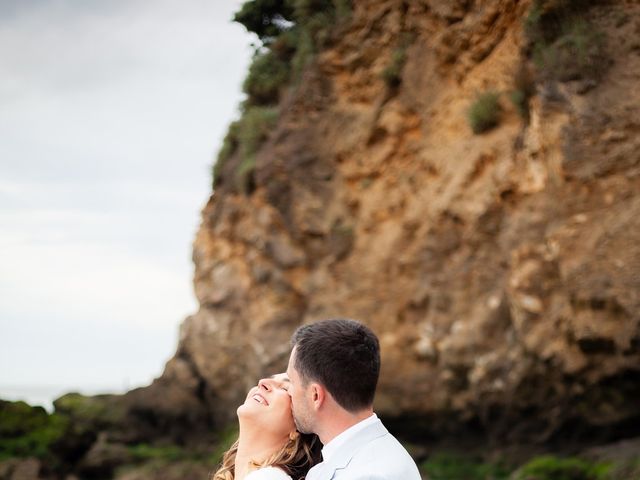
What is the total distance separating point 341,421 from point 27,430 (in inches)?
696

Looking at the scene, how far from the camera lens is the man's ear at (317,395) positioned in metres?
3.09

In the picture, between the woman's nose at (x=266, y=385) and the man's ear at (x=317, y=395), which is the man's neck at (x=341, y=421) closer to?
the man's ear at (x=317, y=395)

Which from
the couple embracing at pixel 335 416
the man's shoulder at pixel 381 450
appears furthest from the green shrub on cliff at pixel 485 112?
the man's shoulder at pixel 381 450

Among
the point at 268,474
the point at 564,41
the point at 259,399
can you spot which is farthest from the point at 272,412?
the point at 564,41

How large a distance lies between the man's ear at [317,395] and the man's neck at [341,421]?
0.06 metres

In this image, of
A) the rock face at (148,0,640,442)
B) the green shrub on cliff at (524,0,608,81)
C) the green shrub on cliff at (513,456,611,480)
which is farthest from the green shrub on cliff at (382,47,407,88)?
the green shrub on cliff at (513,456,611,480)

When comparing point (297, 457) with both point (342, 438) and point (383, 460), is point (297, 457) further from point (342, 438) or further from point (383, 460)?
point (383, 460)

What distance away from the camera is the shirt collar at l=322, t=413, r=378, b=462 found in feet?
9.72

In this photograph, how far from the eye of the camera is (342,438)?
2975 mm

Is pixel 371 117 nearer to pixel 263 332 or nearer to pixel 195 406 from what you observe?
pixel 263 332

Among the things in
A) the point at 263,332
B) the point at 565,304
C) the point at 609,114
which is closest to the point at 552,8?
the point at 609,114

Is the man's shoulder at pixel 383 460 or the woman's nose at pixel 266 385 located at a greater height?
the woman's nose at pixel 266 385

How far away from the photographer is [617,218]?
10.1 metres

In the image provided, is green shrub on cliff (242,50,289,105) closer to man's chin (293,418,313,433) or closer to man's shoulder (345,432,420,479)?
man's chin (293,418,313,433)
